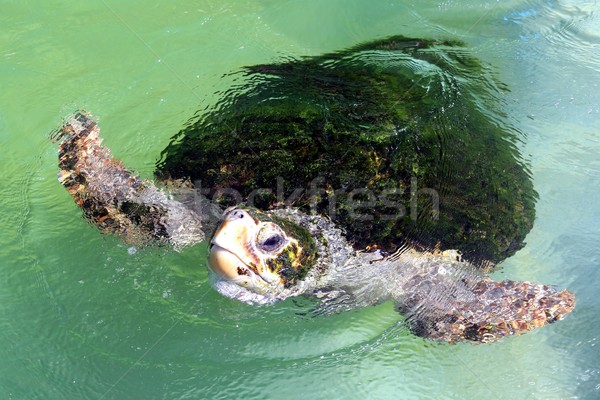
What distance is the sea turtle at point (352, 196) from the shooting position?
3.10 meters

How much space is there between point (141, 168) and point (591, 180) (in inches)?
157

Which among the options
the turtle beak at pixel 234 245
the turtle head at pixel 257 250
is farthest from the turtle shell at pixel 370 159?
the turtle beak at pixel 234 245

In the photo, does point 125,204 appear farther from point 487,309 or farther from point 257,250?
point 487,309

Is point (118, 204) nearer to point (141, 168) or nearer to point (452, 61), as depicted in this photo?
point (141, 168)

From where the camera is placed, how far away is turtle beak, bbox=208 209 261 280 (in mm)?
2543

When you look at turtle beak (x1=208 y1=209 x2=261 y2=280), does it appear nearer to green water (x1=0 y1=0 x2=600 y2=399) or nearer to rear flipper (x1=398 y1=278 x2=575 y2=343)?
green water (x1=0 y1=0 x2=600 y2=399)

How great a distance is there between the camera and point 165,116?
14.4 ft

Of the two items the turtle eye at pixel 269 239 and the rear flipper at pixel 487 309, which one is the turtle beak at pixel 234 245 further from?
the rear flipper at pixel 487 309

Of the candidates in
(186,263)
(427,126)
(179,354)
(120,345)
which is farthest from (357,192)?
(120,345)

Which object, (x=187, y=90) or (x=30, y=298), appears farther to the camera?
(x=187, y=90)

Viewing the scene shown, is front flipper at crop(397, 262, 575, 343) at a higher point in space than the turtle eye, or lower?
lower

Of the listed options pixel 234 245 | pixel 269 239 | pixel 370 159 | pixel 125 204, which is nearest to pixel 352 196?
pixel 370 159

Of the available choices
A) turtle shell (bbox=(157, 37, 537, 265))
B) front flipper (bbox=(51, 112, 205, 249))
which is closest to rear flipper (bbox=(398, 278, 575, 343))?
turtle shell (bbox=(157, 37, 537, 265))

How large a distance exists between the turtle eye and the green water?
99 cm
